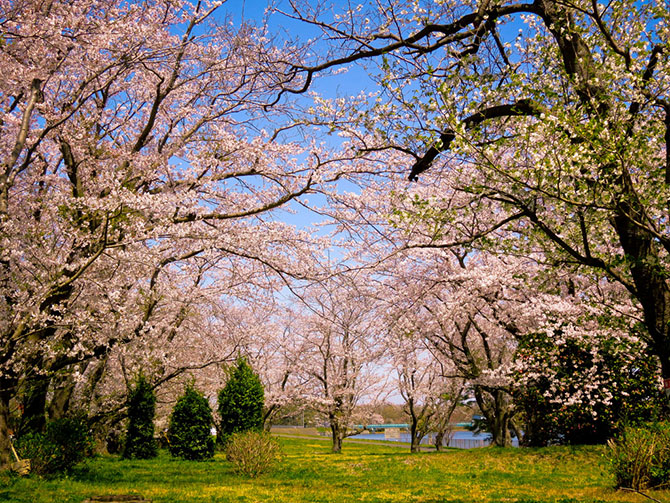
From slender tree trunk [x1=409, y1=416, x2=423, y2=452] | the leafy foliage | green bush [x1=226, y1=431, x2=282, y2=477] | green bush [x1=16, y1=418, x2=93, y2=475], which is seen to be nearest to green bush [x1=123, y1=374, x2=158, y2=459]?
green bush [x1=16, y1=418, x2=93, y2=475]

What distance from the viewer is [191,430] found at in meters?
18.4

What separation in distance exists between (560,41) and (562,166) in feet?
6.87

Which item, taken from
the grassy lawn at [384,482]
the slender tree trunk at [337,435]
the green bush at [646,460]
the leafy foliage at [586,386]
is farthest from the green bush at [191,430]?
the green bush at [646,460]

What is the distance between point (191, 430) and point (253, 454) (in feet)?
25.3

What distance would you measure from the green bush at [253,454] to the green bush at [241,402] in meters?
5.10

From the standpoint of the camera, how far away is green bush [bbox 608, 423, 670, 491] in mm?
7734

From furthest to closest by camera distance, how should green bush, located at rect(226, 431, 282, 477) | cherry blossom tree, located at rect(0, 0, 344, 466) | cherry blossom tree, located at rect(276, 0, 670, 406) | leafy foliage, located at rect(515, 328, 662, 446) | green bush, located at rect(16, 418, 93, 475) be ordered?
leafy foliage, located at rect(515, 328, 662, 446)
green bush, located at rect(226, 431, 282, 477)
green bush, located at rect(16, 418, 93, 475)
cherry blossom tree, located at rect(0, 0, 344, 466)
cherry blossom tree, located at rect(276, 0, 670, 406)

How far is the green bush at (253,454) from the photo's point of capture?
465 inches

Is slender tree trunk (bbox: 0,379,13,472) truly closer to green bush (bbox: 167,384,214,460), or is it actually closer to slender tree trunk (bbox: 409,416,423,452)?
green bush (bbox: 167,384,214,460)

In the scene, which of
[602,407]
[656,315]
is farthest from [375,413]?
[656,315]

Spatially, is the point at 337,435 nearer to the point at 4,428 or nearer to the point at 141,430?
the point at 141,430

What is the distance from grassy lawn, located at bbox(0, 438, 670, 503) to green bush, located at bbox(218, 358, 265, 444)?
10.4 feet

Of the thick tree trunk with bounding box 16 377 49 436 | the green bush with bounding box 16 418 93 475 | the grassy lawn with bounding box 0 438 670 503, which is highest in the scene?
the thick tree trunk with bounding box 16 377 49 436

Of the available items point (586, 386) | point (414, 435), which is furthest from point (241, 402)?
point (414, 435)
